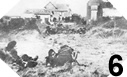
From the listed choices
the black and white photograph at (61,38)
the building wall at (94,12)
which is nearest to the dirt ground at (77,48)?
the black and white photograph at (61,38)

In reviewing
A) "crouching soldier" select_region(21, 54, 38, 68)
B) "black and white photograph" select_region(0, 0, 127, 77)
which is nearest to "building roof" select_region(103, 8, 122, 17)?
"black and white photograph" select_region(0, 0, 127, 77)

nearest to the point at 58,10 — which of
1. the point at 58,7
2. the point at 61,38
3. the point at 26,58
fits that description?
the point at 58,7

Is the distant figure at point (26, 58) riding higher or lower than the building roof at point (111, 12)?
lower

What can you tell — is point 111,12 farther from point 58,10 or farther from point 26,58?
point 26,58

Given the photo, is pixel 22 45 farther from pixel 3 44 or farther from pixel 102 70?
pixel 102 70

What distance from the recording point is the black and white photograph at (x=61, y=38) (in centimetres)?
158

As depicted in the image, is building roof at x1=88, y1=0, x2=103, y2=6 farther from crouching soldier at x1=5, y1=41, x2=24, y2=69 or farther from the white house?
crouching soldier at x1=5, y1=41, x2=24, y2=69

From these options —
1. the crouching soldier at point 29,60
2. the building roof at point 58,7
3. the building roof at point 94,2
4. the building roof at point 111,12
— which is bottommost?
the crouching soldier at point 29,60

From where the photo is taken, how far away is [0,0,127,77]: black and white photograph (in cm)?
158

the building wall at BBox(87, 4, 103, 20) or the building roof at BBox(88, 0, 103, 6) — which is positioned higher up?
the building roof at BBox(88, 0, 103, 6)

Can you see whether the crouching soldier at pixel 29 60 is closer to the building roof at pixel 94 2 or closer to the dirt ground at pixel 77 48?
the dirt ground at pixel 77 48

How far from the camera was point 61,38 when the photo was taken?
1.59 meters

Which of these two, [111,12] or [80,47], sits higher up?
[111,12]

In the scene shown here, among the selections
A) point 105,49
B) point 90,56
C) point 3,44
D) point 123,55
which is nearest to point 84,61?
point 90,56
